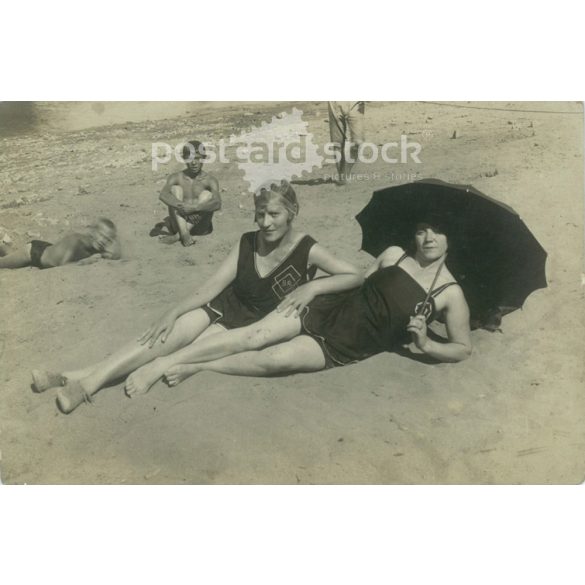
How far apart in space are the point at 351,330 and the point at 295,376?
55 centimetres

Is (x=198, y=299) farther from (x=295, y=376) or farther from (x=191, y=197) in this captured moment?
(x=295, y=376)

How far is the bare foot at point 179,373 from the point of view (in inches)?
200

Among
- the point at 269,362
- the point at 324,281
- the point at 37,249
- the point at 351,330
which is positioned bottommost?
the point at 269,362

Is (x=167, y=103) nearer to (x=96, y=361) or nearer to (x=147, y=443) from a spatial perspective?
(x=96, y=361)

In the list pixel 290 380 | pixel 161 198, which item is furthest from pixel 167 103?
pixel 290 380

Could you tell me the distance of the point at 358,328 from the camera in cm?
514

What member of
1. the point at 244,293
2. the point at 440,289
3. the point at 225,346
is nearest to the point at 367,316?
the point at 440,289

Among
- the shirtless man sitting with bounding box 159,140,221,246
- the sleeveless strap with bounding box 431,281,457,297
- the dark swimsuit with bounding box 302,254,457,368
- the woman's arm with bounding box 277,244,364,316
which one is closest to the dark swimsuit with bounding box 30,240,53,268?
the shirtless man sitting with bounding box 159,140,221,246

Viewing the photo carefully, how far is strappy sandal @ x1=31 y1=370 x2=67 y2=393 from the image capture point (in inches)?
203

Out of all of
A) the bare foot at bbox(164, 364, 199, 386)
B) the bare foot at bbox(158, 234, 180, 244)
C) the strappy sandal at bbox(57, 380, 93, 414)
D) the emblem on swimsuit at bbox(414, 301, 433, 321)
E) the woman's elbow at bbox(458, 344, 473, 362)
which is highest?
the bare foot at bbox(158, 234, 180, 244)

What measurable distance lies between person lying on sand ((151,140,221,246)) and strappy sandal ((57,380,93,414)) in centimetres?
136

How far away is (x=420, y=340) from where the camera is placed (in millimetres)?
5059

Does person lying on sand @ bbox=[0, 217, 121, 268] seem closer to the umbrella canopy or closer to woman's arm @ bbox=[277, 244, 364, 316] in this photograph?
woman's arm @ bbox=[277, 244, 364, 316]

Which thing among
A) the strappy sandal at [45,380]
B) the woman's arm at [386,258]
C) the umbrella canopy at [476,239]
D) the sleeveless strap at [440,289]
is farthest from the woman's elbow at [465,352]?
the strappy sandal at [45,380]
